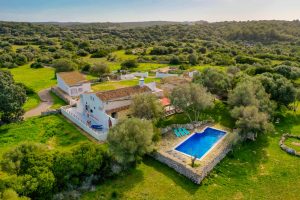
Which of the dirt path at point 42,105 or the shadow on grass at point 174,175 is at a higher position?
the dirt path at point 42,105

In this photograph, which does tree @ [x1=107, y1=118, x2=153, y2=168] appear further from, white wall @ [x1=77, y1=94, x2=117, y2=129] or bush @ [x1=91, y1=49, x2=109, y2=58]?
bush @ [x1=91, y1=49, x2=109, y2=58]

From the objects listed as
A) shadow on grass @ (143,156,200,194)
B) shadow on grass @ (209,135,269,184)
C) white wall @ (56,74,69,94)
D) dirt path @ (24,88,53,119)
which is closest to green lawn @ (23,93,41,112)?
dirt path @ (24,88,53,119)

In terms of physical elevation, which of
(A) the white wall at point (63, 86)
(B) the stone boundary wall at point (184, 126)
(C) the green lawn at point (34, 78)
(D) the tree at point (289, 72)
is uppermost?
(D) the tree at point (289, 72)

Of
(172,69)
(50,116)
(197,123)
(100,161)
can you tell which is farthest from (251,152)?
(172,69)

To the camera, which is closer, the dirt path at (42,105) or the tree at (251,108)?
the tree at (251,108)

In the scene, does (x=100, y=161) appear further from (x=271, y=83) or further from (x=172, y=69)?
(x=172, y=69)

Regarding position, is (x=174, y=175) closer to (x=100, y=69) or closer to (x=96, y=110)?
(x=96, y=110)

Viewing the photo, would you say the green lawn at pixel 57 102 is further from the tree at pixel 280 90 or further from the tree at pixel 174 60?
the tree at pixel 174 60

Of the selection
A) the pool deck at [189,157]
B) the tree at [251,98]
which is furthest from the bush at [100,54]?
the pool deck at [189,157]
